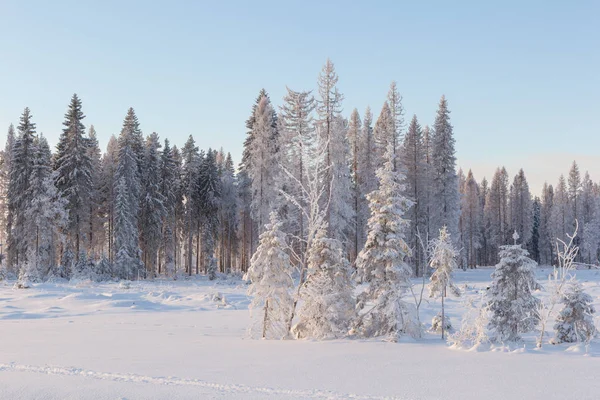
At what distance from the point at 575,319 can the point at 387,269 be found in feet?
18.1

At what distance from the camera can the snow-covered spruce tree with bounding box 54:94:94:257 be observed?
41.3 m

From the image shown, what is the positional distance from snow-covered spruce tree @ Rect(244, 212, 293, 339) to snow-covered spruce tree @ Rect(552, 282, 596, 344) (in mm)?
8096

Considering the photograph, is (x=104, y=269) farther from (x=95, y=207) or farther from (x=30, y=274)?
(x=95, y=207)

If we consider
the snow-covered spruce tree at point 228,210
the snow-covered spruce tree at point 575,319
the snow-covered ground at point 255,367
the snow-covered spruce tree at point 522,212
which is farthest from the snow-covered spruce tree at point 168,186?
the snow-covered spruce tree at point 522,212

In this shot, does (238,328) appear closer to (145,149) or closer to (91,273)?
(91,273)

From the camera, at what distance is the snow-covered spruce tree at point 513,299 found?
549 inches

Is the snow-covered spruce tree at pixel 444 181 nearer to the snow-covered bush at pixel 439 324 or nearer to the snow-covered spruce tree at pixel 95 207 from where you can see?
the snow-covered bush at pixel 439 324

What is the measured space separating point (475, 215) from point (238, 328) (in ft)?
195

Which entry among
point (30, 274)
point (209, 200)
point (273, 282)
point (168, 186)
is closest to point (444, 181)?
point (209, 200)

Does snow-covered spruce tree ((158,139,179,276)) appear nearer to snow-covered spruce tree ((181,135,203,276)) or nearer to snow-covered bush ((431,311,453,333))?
snow-covered spruce tree ((181,135,203,276))

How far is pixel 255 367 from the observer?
10930 mm

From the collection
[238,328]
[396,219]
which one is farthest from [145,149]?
[396,219]

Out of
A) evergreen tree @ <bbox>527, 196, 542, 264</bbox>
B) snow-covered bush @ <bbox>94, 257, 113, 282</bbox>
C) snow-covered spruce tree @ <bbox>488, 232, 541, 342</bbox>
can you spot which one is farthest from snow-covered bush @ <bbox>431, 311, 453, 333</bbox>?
evergreen tree @ <bbox>527, 196, 542, 264</bbox>

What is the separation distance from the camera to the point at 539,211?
9000 cm
